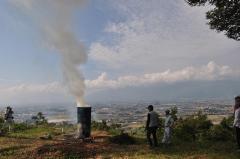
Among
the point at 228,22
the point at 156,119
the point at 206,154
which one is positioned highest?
the point at 228,22

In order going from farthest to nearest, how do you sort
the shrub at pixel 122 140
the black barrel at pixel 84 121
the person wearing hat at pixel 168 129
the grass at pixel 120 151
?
the black barrel at pixel 84 121
the shrub at pixel 122 140
the person wearing hat at pixel 168 129
the grass at pixel 120 151

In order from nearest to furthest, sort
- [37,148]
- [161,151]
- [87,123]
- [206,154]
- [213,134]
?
[206,154] → [161,151] → [37,148] → [87,123] → [213,134]

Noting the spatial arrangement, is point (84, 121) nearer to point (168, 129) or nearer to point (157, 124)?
point (168, 129)

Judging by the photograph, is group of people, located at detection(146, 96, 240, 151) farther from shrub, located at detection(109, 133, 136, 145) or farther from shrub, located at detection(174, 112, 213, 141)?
shrub, located at detection(174, 112, 213, 141)

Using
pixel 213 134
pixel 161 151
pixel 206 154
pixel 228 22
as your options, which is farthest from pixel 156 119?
pixel 213 134

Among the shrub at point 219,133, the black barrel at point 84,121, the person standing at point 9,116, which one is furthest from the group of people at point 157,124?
the person standing at point 9,116

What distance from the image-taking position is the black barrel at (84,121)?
3002 centimetres

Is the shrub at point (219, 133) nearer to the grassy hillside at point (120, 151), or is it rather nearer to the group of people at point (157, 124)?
the grassy hillside at point (120, 151)

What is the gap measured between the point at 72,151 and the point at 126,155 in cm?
330

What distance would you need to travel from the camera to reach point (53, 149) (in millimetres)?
Answer: 23875

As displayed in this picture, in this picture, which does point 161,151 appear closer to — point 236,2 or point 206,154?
point 206,154

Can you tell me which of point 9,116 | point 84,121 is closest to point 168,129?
point 84,121

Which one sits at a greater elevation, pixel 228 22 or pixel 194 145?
pixel 228 22

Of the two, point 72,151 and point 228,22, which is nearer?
point 72,151
